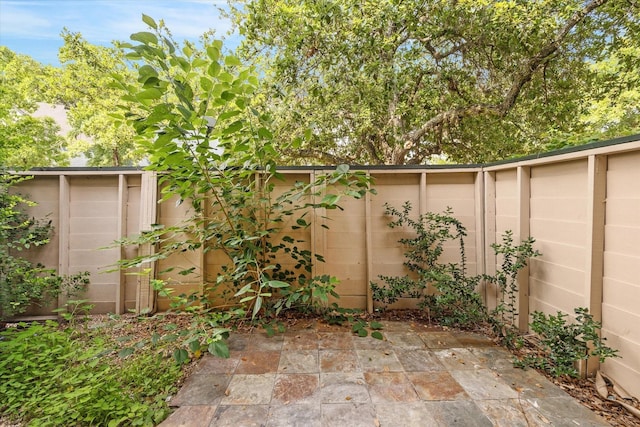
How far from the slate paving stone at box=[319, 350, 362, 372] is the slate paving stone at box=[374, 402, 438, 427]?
0.38 metres

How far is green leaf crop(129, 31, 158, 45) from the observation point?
4.43ft

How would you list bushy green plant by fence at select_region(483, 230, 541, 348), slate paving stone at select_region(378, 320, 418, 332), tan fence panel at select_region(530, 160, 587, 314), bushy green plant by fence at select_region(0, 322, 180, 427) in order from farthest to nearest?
slate paving stone at select_region(378, 320, 418, 332), bushy green plant by fence at select_region(483, 230, 541, 348), tan fence panel at select_region(530, 160, 587, 314), bushy green plant by fence at select_region(0, 322, 180, 427)

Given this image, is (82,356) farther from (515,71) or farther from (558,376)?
(515,71)

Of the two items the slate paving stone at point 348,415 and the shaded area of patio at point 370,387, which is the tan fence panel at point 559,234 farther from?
the slate paving stone at point 348,415

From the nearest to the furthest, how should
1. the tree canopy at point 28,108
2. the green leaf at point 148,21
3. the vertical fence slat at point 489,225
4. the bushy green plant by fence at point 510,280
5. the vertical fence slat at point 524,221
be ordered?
the green leaf at point 148,21
the bushy green plant by fence at point 510,280
the vertical fence slat at point 524,221
the vertical fence slat at point 489,225
the tree canopy at point 28,108

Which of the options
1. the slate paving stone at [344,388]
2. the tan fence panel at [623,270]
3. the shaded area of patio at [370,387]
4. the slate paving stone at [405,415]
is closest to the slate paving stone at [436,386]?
the shaded area of patio at [370,387]

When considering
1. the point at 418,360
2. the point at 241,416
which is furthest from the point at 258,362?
the point at 418,360

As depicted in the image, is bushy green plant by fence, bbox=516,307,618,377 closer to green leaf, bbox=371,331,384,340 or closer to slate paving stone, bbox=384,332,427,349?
slate paving stone, bbox=384,332,427,349

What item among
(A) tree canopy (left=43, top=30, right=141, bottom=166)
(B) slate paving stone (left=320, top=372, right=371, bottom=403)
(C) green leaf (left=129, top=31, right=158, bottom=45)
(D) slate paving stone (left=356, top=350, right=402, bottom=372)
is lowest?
(B) slate paving stone (left=320, top=372, right=371, bottom=403)

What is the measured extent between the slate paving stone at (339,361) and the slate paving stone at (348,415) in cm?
34

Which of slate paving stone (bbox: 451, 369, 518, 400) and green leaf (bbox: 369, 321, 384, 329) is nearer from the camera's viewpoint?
slate paving stone (bbox: 451, 369, 518, 400)

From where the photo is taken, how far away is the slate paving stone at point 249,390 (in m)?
1.60

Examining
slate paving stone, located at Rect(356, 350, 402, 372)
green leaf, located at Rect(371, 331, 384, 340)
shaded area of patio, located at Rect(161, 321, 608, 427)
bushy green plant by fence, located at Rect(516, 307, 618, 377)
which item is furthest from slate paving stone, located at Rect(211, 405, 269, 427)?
bushy green plant by fence, located at Rect(516, 307, 618, 377)

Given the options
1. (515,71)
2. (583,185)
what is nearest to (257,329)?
(583,185)
